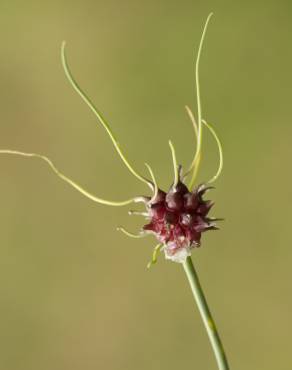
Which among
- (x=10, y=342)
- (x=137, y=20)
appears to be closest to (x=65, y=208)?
(x=10, y=342)

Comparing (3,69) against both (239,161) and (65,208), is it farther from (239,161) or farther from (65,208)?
(239,161)

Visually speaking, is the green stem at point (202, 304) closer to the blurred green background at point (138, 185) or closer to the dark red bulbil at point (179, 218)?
the dark red bulbil at point (179, 218)

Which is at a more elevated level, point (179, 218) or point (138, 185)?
point (138, 185)

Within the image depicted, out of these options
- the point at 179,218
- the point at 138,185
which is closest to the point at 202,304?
the point at 179,218

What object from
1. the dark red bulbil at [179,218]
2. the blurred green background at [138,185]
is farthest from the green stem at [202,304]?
the blurred green background at [138,185]

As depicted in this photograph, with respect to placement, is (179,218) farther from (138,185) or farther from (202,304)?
(138,185)
